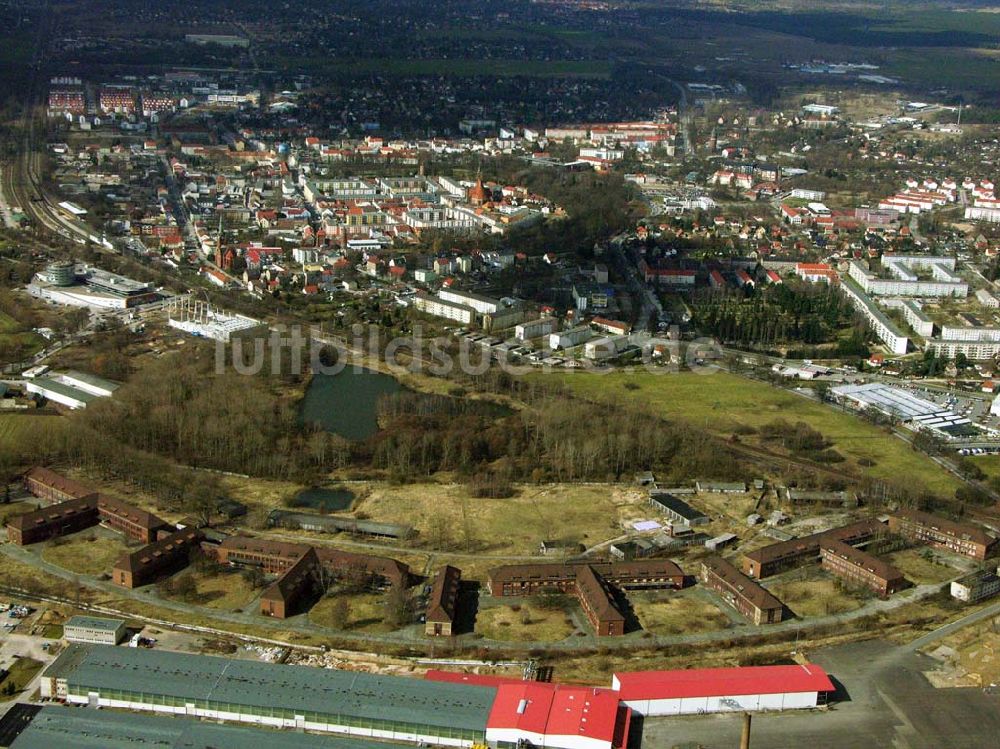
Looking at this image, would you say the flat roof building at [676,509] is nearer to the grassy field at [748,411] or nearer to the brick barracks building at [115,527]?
the grassy field at [748,411]

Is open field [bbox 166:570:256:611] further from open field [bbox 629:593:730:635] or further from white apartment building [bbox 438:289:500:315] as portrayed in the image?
white apartment building [bbox 438:289:500:315]

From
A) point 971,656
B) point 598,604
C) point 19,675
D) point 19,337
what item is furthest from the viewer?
point 19,337

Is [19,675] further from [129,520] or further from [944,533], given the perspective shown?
[944,533]

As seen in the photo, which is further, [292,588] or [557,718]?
[292,588]

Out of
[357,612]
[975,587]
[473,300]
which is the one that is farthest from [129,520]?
[473,300]

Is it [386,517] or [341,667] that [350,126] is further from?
[341,667]

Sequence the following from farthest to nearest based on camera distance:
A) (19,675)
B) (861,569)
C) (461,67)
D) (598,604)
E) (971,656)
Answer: (461,67) → (861,569) → (598,604) → (971,656) → (19,675)

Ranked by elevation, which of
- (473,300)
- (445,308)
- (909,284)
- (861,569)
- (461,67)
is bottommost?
(861,569)
